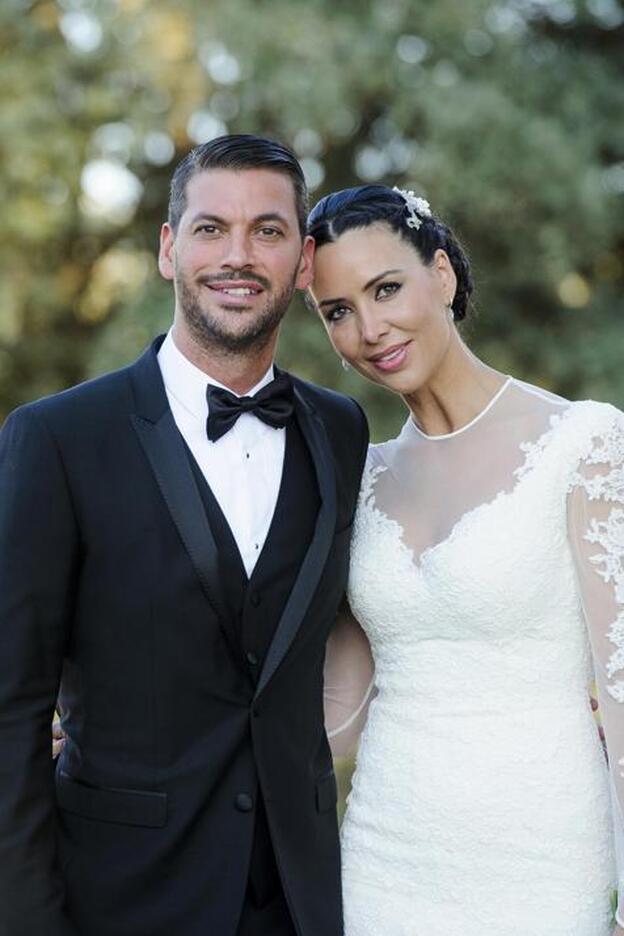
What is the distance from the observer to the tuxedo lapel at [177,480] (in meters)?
2.43

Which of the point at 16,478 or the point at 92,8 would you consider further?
the point at 92,8

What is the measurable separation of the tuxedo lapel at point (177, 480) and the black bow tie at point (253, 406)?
9 cm

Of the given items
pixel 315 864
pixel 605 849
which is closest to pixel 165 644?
pixel 315 864

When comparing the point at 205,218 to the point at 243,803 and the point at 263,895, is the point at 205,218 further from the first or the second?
the point at 263,895

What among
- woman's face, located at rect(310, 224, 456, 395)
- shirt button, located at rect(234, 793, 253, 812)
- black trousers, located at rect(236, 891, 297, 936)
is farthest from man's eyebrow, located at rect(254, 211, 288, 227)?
black trousers, located at rect(236, 891, 297, 936)

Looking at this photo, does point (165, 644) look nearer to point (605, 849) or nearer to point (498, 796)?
point (498, 796)

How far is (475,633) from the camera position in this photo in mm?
2768

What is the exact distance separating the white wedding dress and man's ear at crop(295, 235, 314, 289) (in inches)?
20.9

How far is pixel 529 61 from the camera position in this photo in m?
8.91

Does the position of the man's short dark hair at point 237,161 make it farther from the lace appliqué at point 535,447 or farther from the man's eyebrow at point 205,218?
the lace appliqué at point 535,447

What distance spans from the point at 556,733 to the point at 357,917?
0.58 metres

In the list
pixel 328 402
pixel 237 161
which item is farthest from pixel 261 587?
pixel 237 161

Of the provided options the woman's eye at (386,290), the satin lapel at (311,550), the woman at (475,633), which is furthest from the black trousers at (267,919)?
the woman's eye at (386,290)

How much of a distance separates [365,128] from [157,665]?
7.19 m
